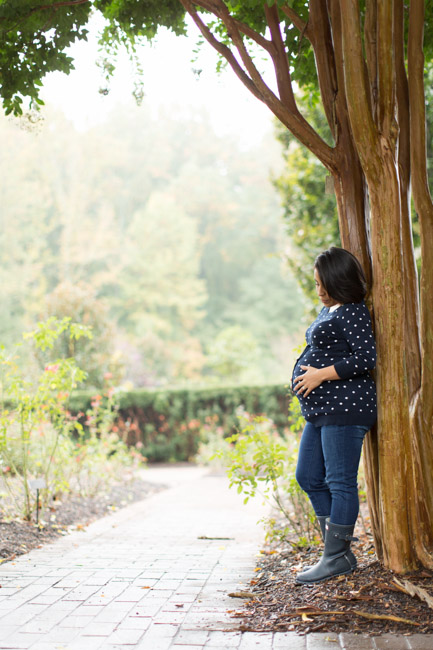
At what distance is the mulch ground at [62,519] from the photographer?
4169mm

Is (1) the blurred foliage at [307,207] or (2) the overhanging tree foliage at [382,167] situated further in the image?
(1) the blurred foliage at [307,207]

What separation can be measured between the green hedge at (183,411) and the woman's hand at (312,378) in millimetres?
9243

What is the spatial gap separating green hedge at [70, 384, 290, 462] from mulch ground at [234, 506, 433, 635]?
9098 mm

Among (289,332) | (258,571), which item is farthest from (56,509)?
(289,332)

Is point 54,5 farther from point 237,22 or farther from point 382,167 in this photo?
point 382,167

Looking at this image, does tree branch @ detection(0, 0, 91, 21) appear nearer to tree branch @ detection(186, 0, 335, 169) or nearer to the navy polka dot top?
tree branch @ detection(186, 0, 335, 169)

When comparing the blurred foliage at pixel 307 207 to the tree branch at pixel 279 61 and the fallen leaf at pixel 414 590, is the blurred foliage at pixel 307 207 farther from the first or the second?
the fallen leaf at pixel 414 590

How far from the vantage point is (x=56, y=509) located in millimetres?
5504

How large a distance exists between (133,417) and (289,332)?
14.0 m

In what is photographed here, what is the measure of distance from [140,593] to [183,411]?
30.9 feet

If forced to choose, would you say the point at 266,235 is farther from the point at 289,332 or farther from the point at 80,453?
the point at 80,453

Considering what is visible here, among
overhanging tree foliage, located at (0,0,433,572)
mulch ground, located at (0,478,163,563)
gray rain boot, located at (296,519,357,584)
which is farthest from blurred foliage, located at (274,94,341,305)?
gray rain boot, located at (296,519,357,584)

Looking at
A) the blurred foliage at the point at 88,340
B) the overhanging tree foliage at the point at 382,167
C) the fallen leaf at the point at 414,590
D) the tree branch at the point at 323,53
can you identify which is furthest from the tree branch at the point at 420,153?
the blurred foliage at the point at 88,340

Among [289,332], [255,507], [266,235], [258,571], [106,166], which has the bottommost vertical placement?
[255,507]
